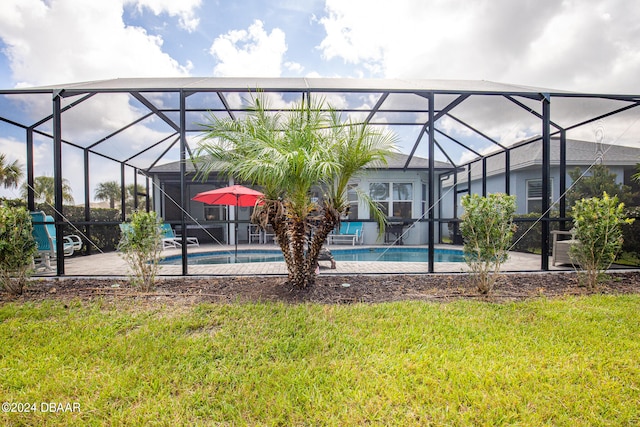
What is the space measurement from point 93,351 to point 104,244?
28.1ft

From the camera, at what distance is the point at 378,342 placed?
2.67m

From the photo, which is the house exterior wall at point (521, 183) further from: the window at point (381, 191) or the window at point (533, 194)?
the window at point (381, 191)

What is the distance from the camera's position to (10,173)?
7082 millimetres

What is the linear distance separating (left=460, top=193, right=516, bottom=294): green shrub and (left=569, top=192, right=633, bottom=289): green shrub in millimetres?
1326

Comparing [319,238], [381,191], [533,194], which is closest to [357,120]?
[319,238]

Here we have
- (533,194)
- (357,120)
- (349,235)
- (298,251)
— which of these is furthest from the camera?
(533,194)

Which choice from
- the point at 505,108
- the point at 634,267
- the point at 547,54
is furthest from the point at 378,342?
the point at 547,54

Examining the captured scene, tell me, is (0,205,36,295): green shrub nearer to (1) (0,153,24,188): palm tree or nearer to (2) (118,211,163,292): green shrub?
(2) (118,211,163,292): green shrub

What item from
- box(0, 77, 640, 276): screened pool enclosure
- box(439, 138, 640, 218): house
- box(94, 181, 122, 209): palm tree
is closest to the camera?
box(0, 77, 640, 276): screened pool enclosure

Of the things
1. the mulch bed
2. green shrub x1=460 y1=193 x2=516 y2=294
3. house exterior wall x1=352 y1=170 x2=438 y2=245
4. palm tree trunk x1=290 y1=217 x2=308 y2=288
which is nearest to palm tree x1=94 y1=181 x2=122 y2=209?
the mulch bed

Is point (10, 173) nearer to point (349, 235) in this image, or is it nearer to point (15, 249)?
point (15, 249)

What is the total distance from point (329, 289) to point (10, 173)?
8542 millimetres

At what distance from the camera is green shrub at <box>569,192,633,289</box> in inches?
174

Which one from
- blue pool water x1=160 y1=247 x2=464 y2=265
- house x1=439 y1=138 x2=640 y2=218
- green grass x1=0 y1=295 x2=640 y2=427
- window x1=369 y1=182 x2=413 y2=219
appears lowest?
blue pool water x1=160 y1=247 x2=464 y2=265
